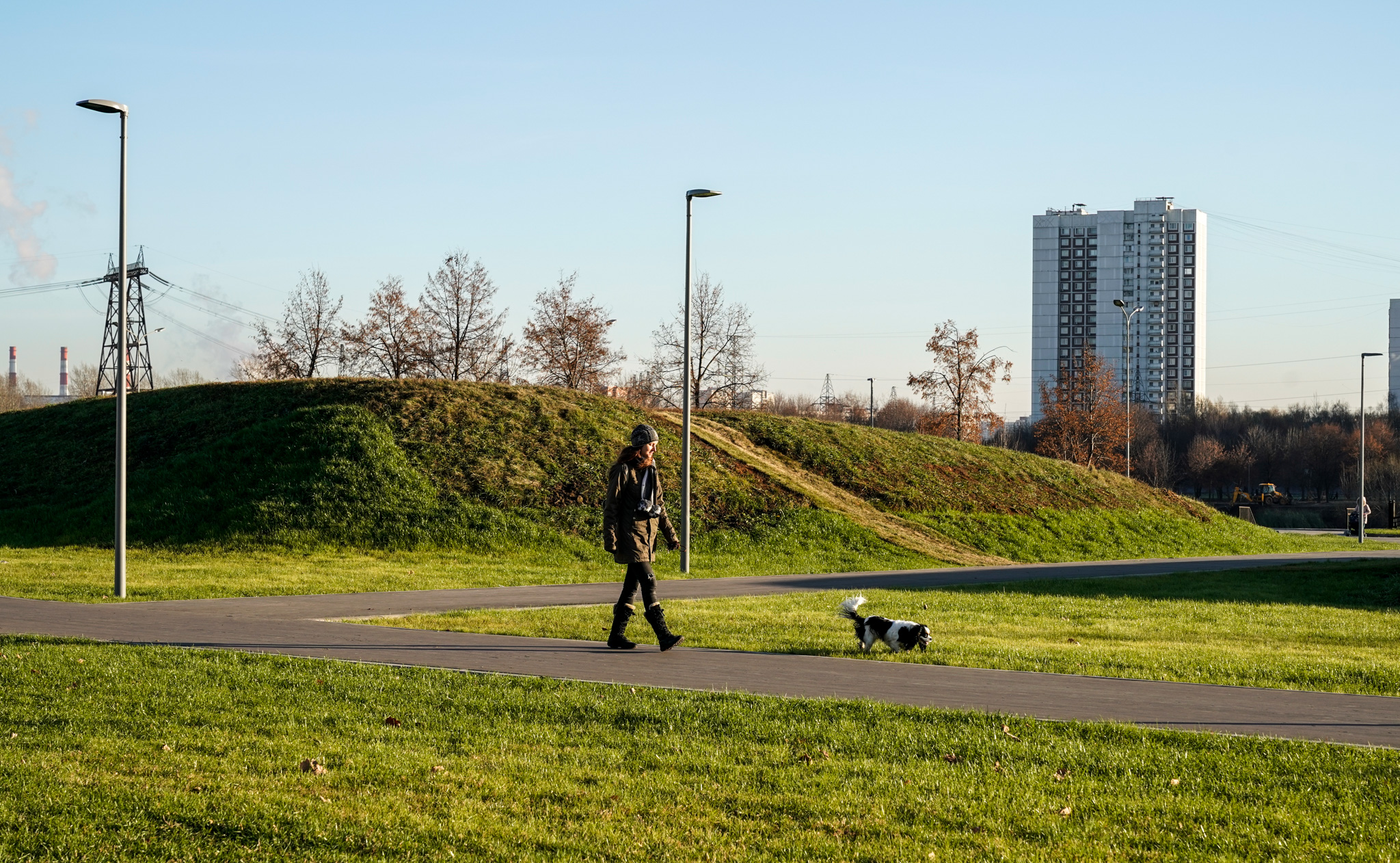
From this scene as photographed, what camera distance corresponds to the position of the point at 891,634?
446 inches

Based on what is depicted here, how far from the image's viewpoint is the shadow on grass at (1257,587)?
19297 millimetres

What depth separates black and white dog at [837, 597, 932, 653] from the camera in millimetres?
11266

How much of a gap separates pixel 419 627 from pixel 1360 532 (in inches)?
1573

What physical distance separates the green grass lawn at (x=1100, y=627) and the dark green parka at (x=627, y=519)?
1.40 metres

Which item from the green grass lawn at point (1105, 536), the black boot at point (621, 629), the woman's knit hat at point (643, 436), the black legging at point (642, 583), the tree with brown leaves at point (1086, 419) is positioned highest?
the tree with brown leaves at point (1086, 419)

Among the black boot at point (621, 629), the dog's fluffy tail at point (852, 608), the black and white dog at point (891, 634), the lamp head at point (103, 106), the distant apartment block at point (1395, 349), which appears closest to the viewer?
the black and white dog at point (891, 634)

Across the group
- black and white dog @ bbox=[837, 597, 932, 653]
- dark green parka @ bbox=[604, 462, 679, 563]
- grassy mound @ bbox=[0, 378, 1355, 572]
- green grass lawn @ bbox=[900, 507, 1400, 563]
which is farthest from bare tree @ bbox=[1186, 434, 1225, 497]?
dark green parka @ bbox=[604, 462, 679, 563]

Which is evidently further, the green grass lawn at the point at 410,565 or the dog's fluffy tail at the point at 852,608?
the green grass lawn at the point at 410,565

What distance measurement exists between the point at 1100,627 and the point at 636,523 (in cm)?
636

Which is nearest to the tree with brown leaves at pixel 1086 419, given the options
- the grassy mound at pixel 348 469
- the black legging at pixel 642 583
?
the grassy mound at pixel 348 469

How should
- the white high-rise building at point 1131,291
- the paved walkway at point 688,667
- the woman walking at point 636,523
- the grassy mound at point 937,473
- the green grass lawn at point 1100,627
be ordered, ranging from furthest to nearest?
the white high-rise building at point 1131,291 → the grassy mound at point 937,473 → the woman walking at point 636,523 → the green grass lawn at point 1100,627 → the paved walkway at point 688,667

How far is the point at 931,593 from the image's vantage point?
61.8ft

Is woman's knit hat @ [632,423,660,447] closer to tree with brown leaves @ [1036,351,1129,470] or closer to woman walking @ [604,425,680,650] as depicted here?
woman walking @ [604,425,680,650]

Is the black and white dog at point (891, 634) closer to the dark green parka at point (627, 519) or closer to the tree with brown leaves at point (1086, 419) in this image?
the dark green parka at point (627, 519)
